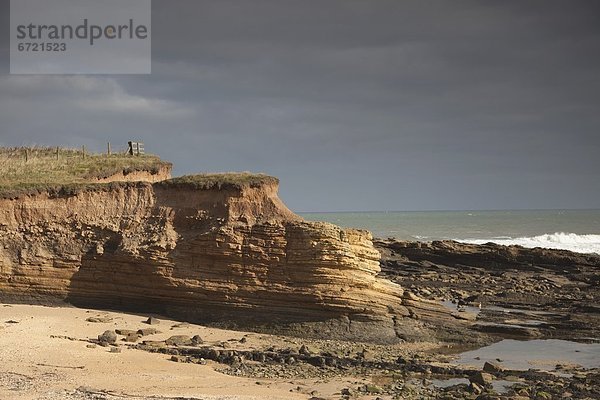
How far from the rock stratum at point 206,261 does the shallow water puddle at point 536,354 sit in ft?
6.07

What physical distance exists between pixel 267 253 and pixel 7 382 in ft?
30.9

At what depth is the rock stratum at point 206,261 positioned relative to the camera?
22.2m

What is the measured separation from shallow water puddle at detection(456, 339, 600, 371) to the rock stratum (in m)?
1.85

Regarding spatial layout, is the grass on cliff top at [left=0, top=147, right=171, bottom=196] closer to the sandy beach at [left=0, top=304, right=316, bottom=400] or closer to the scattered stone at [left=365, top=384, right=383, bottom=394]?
the sandy beach at [left=0, top=304, right=316, bottom=400]

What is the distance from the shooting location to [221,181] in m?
24.0

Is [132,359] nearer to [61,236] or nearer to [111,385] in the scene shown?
[111,385]

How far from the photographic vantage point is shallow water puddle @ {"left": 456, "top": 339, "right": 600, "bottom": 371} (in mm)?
19953

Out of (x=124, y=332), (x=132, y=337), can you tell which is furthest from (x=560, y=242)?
(x=132, y=337)

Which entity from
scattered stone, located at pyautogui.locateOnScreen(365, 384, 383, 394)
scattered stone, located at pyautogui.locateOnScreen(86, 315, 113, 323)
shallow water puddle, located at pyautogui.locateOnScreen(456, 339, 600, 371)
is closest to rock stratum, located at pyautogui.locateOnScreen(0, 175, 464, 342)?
scattered stone, located at pyautogui.locateOnScreen(86, 315, 113, 323)

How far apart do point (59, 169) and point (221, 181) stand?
27.8ft

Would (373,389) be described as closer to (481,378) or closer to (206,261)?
(481,378)

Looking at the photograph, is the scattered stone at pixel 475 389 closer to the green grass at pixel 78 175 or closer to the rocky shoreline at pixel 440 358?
the rocky shoreline at pixel 440 358

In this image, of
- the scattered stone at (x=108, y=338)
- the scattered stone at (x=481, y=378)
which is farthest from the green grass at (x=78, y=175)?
the scattered stone at (x=481, y=378)

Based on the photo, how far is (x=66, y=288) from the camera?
944 inches
